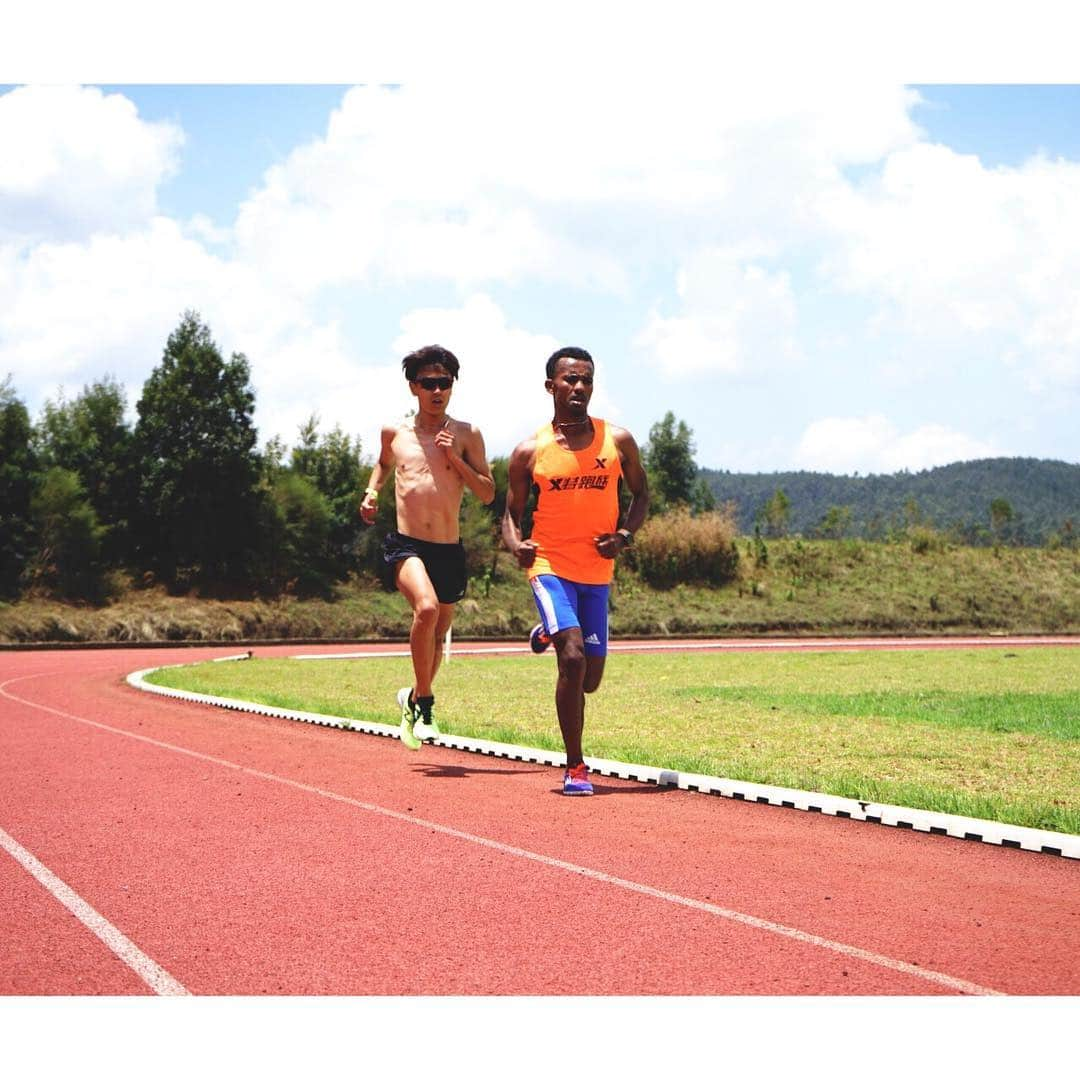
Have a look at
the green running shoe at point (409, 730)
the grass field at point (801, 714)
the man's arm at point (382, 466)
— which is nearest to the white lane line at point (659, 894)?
the green running shoe at point (409, 730)

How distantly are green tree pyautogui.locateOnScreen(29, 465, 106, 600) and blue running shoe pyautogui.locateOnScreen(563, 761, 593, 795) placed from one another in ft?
131

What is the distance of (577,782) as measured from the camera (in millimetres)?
8000

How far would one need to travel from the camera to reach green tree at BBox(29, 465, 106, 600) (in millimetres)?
44594

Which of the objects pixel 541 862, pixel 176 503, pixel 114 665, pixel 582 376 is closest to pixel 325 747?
pixel 582 376

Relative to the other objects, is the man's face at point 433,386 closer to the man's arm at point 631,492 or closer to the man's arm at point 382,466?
the man's arm at point 382,466

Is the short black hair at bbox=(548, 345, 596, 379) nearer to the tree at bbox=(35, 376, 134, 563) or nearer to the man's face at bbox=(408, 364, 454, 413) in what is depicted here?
the man's face at bbox=(408, 364, 454, 413)

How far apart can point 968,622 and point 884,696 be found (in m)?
38.7

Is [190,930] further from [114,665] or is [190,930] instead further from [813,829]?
[114,665]

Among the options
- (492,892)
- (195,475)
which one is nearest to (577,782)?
(492,892)

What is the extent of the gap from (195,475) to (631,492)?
146ft

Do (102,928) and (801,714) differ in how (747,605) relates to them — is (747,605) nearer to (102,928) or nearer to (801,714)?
(801,714)

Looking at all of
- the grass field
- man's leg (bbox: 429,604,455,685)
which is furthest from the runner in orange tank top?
man's leg (bbox: 429,604,455,685)

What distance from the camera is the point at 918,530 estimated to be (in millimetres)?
64750

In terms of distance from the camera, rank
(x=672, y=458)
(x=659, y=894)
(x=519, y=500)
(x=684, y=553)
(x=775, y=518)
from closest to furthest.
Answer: (x=659, y=894)
(x=519, y=500)
(x=684, y=553)
(x=775, y=518)
(x=672, y=458)
